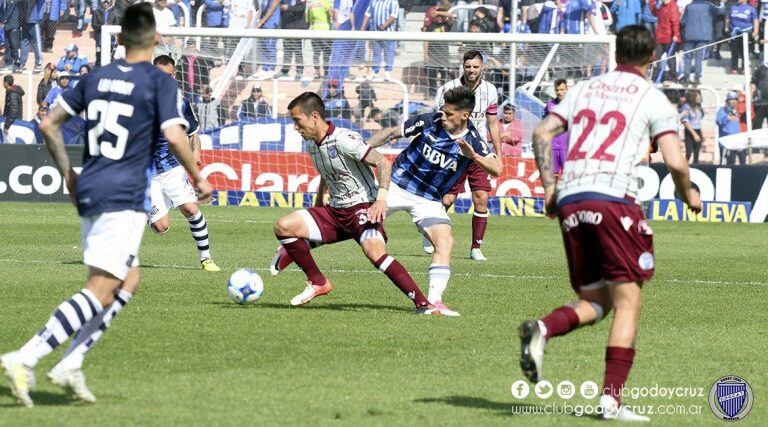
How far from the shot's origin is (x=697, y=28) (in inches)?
1086

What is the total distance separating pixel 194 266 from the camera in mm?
14461

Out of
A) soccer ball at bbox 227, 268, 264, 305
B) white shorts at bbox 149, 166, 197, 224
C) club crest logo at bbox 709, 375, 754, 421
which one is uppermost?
white shorts at bbox 149, 166, 197, 224

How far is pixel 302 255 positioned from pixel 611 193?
467cm

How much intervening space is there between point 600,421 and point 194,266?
8661mm

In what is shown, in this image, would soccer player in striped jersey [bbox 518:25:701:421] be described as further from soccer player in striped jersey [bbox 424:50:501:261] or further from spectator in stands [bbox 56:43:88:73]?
spectator in stands [bbox 56:43:88:73]

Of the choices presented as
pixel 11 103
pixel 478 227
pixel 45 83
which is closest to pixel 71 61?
pixel 45 83

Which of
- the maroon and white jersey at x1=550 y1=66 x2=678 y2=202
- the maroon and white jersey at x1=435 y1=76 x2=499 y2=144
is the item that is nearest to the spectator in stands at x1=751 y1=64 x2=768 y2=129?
the maroon and white jersey at x1=435 y1=76 x2=499 y2=144

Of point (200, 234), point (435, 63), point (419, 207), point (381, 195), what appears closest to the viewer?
point (381, 195)

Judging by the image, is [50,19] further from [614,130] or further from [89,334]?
[614,130]

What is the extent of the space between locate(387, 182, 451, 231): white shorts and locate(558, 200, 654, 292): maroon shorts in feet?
14.3

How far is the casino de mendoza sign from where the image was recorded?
79.8 ft

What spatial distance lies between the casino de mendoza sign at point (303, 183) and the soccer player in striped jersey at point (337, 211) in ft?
45.4

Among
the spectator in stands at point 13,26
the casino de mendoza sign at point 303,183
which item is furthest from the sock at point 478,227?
the spectator in stands at point 13,26

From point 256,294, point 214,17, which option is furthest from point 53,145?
point 214,17
